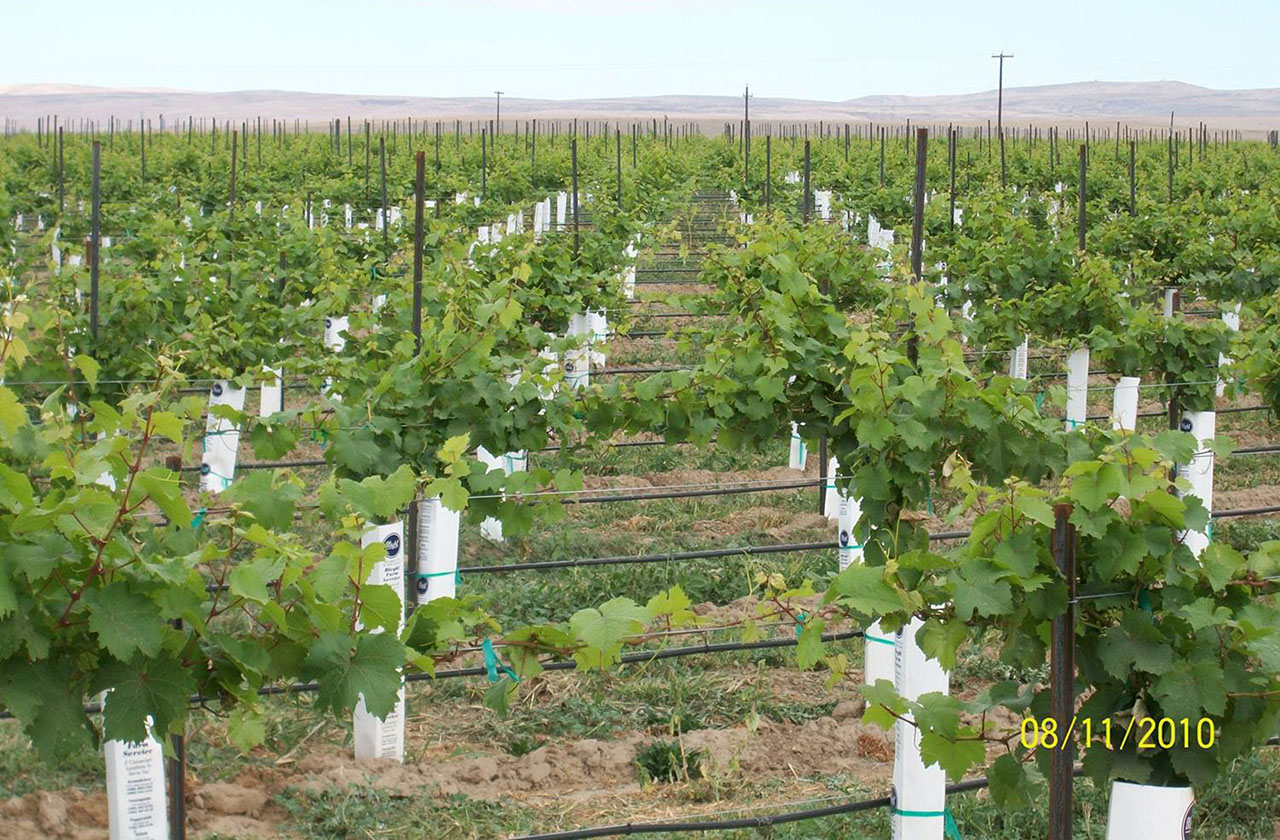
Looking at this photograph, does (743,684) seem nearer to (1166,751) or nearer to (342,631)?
(1166,751)

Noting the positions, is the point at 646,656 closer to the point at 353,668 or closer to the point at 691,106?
the point at 353,668

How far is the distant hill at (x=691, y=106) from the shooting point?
473 feet

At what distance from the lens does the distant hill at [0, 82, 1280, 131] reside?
144 m

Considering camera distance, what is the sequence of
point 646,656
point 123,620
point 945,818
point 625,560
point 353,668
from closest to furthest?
point 123,620, point 353,668, point 945,818, point 646,656, point 625,560

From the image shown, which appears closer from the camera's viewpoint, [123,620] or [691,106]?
[123,620]

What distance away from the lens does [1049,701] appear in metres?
3.35

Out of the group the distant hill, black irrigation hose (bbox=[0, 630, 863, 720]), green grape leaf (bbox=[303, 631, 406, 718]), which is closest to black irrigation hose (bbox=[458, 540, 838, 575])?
black irrigation hose (bbox=[0, 630, 863, 720])

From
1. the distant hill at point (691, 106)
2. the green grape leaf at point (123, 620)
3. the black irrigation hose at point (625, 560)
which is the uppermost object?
the distant hill at point (691, 106)

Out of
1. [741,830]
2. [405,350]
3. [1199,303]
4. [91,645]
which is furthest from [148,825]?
[1199,303]

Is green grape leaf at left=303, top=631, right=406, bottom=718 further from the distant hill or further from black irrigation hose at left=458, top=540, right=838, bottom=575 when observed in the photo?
the distant hill

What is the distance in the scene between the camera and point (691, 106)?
163500 millimetres
